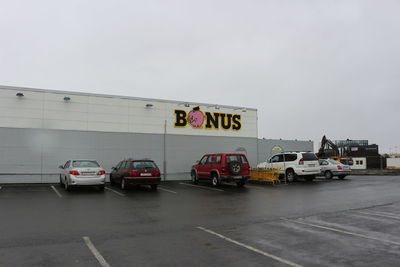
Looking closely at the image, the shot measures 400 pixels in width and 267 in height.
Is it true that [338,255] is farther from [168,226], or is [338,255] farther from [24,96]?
[24,96]

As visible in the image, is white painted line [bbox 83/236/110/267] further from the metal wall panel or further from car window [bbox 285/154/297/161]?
car window [bbox 285/154/297/161]

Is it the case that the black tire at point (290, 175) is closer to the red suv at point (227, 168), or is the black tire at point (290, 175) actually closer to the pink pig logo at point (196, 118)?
the red suv at point (227, 168)

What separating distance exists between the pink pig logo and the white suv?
6.47m

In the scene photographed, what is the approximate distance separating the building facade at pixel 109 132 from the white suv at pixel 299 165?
5.31 metres

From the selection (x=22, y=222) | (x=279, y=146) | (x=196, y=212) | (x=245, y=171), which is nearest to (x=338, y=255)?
(x=196, y=212)

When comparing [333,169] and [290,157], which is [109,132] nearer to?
[290,157]

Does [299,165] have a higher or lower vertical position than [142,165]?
lower

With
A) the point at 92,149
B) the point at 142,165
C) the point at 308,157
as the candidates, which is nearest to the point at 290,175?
the point at 308,157

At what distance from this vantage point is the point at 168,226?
7508mm

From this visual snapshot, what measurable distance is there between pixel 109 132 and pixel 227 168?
888 cm

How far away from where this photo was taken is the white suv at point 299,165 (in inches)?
781

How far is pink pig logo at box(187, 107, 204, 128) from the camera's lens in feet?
78.3

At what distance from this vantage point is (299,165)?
19.9m

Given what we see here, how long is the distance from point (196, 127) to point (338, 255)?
19159 millimetres
